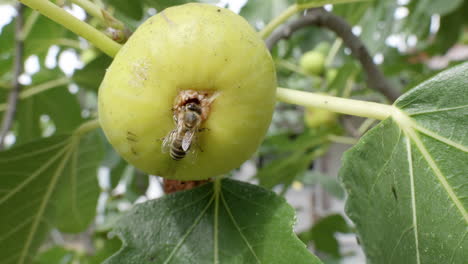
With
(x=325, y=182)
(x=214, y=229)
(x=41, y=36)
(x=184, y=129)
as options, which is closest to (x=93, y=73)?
(x=41, y=36)

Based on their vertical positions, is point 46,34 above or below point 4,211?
above

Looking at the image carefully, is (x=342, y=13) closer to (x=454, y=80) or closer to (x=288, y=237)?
(x=454, y=80)

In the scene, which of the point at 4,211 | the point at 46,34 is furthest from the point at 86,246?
the point at 4,211

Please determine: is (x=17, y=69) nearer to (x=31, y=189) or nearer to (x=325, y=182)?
(x=31, y=189)

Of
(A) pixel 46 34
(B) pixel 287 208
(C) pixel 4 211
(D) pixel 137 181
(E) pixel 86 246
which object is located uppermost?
(A) pixel 46 34

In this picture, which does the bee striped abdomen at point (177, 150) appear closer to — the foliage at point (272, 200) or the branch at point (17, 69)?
the foliage at point (272, 200)

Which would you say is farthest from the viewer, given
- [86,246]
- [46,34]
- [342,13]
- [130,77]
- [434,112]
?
[86,246]

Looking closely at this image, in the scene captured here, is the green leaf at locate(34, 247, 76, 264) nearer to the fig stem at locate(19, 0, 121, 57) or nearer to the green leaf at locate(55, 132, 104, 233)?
the green leaf at locate(55, 132, 104, 233)
